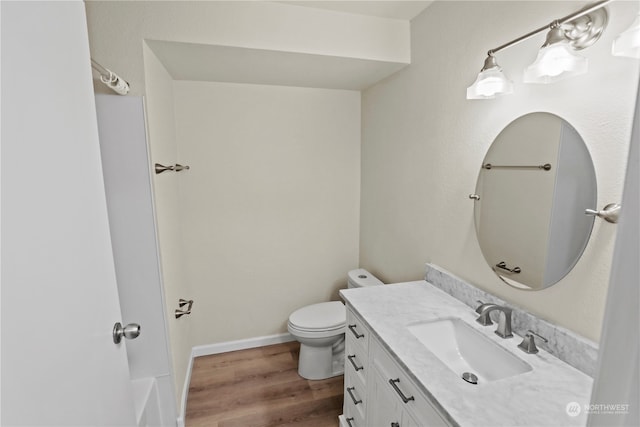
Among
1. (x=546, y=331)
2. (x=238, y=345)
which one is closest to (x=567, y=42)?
(x=546, y=331)

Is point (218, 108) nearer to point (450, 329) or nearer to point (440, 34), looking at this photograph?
point (440, 34)

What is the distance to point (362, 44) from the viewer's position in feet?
5.90

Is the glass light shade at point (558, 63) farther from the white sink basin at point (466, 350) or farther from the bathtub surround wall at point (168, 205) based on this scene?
the bathtub surround wall at point (168, 205)

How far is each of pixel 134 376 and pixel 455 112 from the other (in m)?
2.18

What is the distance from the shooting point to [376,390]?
1.33 m

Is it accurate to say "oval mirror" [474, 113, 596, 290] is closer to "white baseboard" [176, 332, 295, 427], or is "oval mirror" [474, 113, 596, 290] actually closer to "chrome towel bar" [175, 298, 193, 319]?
"chrome towel bar" [175, 298, 193, 319]

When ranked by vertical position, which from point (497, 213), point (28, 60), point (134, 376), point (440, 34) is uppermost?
point (440, 34)

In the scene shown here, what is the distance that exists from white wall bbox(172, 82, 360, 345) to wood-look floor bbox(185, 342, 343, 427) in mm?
229

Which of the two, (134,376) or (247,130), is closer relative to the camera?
(134,376)

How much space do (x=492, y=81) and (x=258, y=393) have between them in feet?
7.36

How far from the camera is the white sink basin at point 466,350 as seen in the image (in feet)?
3.76

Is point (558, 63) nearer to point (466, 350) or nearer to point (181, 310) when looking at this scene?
point (466, 350)

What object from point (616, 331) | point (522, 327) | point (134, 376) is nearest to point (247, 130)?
point (134, 376)

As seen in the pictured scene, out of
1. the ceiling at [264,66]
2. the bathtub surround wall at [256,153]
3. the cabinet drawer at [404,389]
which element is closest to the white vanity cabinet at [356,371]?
the cabinet drawer at [404,389]
